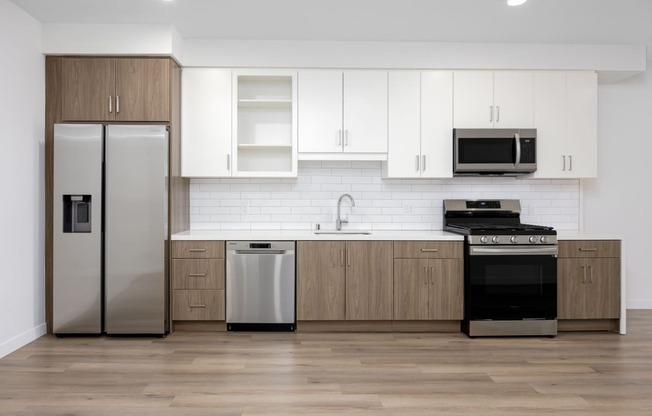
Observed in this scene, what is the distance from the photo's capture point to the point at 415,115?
15.0 ft

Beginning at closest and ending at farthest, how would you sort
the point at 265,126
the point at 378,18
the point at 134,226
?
the point at 378,18 < the point at 134,226 < the point at 265,126

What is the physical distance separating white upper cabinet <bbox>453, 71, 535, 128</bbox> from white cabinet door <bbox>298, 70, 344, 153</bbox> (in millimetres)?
1033

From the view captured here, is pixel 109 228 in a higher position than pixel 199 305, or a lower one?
higher

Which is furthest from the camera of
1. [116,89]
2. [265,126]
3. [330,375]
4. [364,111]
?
[265,126]

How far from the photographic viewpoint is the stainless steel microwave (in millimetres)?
4516

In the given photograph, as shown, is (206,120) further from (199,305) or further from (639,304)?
(639,304)

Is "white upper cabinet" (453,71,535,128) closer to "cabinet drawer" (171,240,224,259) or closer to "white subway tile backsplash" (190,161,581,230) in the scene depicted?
"white subway tile backsplash" (190,161,581,230)

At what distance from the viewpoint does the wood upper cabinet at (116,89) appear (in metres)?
4.18

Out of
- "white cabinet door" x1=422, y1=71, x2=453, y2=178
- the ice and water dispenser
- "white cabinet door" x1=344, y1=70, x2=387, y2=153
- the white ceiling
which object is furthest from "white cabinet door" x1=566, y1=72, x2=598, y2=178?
the ice and water dispenser

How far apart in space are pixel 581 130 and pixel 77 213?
4.29m

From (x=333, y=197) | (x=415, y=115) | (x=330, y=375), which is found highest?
(x=415, y=115)

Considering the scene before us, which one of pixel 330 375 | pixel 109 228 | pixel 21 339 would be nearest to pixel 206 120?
pixel 109 228

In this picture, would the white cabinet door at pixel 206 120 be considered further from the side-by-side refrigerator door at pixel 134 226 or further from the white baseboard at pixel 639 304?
the white baseboard at pixel 639 304

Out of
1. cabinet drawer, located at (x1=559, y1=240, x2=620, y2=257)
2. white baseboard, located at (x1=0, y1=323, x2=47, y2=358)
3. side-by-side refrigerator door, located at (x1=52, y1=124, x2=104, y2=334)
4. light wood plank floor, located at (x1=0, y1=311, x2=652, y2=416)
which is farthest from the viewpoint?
cabinet drawer, located at (x1=559, y1=240, x2=620, y2=257)
